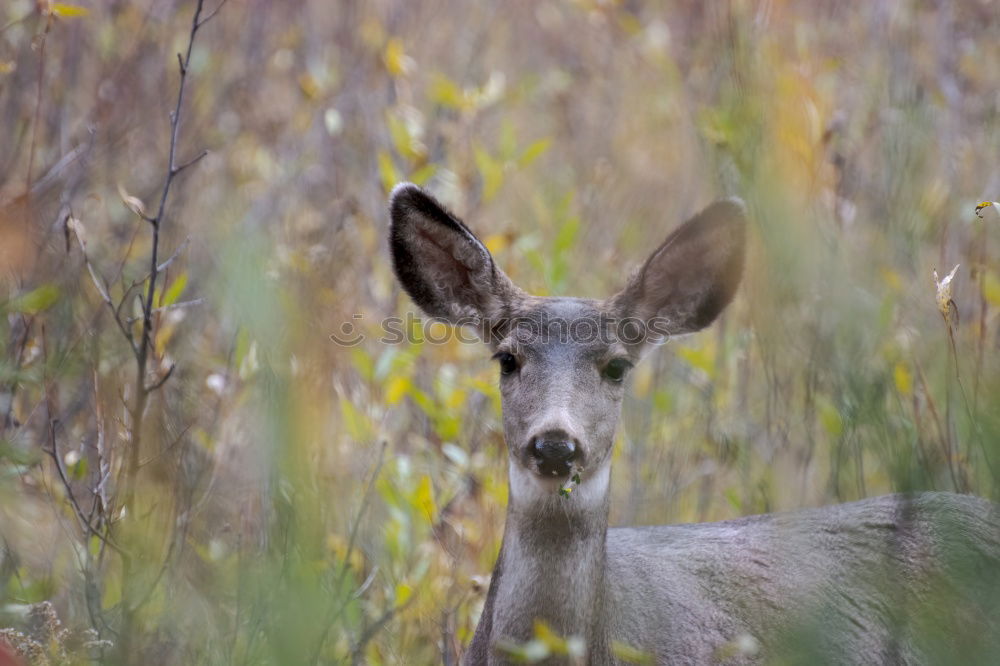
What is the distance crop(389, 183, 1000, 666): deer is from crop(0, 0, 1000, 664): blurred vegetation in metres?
0.35

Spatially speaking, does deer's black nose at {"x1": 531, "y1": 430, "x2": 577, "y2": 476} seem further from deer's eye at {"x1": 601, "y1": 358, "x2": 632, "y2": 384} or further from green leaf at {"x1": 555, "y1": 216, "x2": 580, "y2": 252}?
green leaf at {"x1": 555, "y1": 216, "x2": 580, "y2": 252}

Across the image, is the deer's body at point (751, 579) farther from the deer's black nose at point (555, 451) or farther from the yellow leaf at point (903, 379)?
the yellow leaf at point (903, 379)

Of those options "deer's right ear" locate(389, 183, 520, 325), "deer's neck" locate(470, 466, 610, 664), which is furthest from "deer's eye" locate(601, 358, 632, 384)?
"deer's right ear" locate(389, 183, 520, 325)

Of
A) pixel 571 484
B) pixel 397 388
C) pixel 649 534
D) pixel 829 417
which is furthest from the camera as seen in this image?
pixel 397 388

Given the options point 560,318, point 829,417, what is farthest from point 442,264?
point 829,417

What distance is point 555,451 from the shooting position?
4.56 m

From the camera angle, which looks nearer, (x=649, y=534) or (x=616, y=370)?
(x=616, y=370)

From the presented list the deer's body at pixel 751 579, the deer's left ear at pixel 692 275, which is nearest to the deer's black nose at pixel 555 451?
the deer's body at pixel 751 579

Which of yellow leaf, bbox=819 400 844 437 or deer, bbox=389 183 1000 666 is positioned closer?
deer, bbox=389 183 1000 666

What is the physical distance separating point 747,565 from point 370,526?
1.81 meters

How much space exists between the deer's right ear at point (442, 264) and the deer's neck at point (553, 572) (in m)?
0.96

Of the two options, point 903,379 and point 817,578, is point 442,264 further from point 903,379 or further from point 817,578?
point 903,379

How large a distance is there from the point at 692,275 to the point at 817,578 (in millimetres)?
1317

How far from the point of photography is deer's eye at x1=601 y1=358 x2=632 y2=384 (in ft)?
17.0
